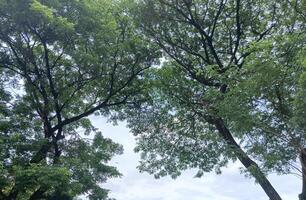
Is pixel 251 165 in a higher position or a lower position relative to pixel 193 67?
lower

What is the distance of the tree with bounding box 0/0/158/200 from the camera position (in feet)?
44.3

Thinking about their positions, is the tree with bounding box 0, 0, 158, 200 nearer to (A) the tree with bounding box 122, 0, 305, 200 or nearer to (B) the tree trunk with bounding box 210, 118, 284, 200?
(A) the tree with bounding box 122, 0, 305, 200

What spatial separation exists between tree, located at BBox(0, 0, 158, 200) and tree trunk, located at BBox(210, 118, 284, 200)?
12.4ft

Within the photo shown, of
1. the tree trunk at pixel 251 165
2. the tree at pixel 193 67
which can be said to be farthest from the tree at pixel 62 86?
the tree trunk at pixel 251 165

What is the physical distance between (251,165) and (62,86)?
7.16 m

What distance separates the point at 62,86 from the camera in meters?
16.0

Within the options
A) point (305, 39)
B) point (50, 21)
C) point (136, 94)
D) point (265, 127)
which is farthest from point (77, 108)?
point (305, 39)

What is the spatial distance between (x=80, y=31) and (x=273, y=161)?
7347 millimetres

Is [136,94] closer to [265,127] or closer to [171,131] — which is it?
[171,131]

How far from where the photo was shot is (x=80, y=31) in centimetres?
1465

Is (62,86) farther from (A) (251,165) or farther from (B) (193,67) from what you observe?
(A) (251,165)

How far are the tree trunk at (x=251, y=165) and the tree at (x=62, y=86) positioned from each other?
12.4 feet

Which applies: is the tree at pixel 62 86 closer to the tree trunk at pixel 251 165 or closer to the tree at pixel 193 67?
the tree at pixel 193 67

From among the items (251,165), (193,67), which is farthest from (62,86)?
(251,165)
